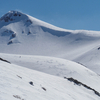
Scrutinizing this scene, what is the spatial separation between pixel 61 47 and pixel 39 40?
35.4 ft

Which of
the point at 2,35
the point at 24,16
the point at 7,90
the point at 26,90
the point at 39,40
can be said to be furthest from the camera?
the point at 24,16

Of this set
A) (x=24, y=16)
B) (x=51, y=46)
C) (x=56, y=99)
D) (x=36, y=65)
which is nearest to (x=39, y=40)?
Answer: (x=51, y=46)

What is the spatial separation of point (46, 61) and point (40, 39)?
5083 cm

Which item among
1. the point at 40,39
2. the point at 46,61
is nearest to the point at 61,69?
the point at 46,61

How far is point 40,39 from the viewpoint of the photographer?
75938 millimetres

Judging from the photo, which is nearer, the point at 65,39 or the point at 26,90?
the point at 26,90

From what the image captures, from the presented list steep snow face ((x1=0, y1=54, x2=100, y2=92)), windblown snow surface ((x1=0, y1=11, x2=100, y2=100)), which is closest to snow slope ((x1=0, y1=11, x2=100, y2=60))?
windblown snow surface ((x1=0, y1=11, x2=100, y2=100))

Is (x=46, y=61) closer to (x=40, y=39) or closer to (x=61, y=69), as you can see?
(x=61, y=69)

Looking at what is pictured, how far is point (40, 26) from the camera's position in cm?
8594

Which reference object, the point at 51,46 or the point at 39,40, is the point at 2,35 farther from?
the point at 51,46

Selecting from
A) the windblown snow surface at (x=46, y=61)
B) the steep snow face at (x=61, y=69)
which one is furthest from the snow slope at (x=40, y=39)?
the steep snow face at (x=61, y=69)

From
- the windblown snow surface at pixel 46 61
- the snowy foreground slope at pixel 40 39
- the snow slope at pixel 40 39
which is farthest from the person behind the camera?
the snow slope at pixel 40 39

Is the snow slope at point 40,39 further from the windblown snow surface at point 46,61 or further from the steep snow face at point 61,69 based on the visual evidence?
the steep snow face at point 61,69

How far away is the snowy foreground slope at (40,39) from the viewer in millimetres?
65625
